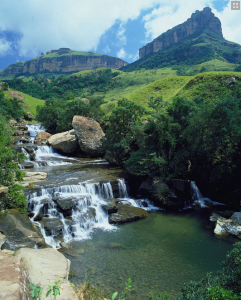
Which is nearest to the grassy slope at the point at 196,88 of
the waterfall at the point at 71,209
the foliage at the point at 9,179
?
the waterfall at the point at 71,209

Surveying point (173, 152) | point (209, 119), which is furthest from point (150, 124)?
point (209, 119)

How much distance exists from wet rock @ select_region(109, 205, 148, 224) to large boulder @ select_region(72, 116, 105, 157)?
16.2 m

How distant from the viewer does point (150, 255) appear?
12672 millimetres

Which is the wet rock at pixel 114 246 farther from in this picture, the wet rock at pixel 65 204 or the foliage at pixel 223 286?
the foliage at pixel 223 286

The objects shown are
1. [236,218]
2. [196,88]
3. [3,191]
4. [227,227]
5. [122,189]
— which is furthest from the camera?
[196,88]

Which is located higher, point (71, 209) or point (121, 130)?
point (121, 130)

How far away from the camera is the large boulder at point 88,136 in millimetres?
34344

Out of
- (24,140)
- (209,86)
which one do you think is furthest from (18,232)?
(209,86)

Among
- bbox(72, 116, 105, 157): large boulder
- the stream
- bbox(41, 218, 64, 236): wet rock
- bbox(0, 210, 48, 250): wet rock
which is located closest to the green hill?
bbox(72, 116, 105, 157): large boulder

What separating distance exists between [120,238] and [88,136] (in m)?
22.4

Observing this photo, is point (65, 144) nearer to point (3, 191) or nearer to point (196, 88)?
point (3, 191)

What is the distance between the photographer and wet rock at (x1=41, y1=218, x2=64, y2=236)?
14.8m

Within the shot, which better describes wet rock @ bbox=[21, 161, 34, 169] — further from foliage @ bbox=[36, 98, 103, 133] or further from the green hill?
the green hill

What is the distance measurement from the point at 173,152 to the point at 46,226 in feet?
48.5
